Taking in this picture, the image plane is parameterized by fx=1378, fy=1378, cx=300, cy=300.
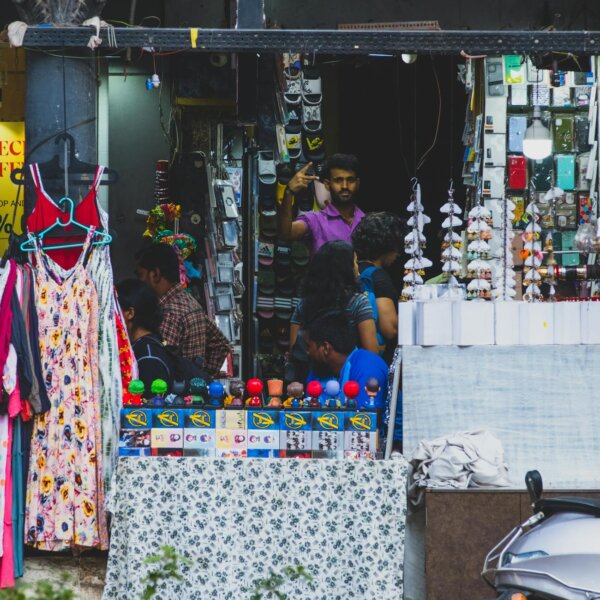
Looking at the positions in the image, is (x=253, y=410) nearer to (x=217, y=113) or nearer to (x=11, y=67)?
(x=217, y=113)

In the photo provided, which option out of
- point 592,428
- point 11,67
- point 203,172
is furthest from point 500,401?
point 11,67

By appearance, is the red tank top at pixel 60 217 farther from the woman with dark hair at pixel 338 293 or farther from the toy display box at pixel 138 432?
the woman with dark hair at pixel 338 293

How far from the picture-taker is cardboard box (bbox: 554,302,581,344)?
720 cm

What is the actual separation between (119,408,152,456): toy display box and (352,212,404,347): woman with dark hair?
1862 mm

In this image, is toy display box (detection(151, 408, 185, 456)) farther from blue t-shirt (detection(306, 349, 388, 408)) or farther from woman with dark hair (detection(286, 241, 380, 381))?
woman with dark hair (detection(286, 241, 380, 381))

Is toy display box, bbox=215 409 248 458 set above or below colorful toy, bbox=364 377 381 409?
below

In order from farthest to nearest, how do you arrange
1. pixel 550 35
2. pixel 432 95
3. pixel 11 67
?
pixel 432 95 < pixel 11 67 < pixel 550 35

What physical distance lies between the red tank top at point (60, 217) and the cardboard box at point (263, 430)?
1.34 metres

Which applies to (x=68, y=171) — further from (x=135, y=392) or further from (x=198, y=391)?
(x=198, y=391)

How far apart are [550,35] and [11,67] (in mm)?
4968

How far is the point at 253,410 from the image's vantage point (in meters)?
7.04

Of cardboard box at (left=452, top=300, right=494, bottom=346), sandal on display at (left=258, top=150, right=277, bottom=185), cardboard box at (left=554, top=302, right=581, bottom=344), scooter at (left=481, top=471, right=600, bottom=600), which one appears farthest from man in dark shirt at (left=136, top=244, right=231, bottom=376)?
scooter at (left=481, top=471, right=600, bottom=600)

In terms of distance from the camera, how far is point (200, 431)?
702 centimetres

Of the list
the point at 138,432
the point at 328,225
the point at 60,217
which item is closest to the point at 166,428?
the point at 138,432
